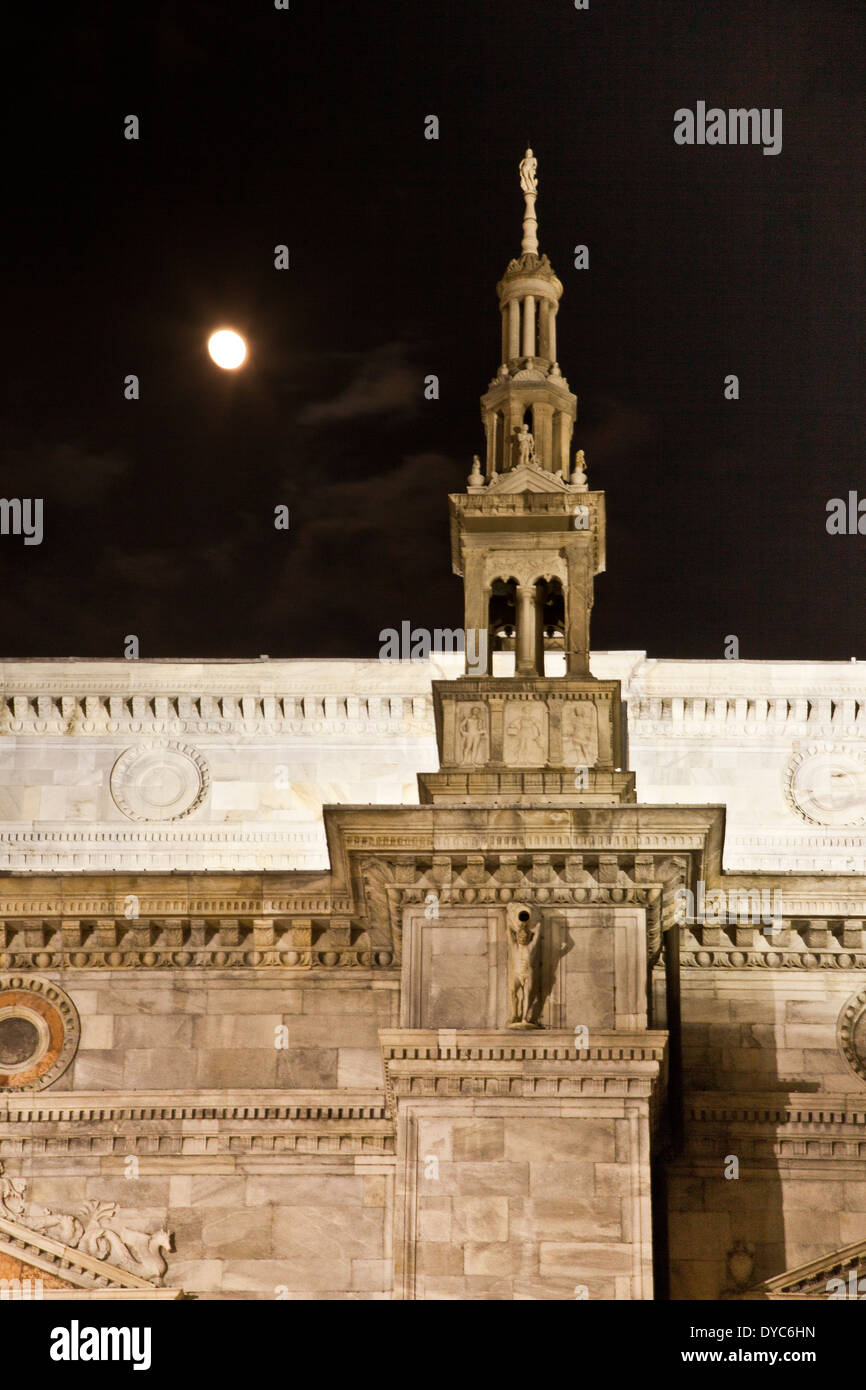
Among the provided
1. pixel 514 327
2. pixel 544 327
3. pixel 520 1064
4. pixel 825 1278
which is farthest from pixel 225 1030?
pixel 544 327

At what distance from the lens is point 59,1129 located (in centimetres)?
2578

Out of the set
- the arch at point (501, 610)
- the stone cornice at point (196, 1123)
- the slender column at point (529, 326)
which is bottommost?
the stone cornice at point (196, 1123)

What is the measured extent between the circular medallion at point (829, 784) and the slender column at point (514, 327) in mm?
15015

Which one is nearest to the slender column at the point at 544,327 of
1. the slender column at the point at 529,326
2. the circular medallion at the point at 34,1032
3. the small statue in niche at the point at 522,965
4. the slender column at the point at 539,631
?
the slender column at the point at 529,326

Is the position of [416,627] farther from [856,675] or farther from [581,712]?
[581,712]

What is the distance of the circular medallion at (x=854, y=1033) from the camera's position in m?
26.1

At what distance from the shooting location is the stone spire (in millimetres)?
29766

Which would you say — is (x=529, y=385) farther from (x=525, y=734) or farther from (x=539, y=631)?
(x=525, y=734)

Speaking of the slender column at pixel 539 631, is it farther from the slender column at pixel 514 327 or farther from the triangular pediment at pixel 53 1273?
the triangular pediment at pixel 53 1273

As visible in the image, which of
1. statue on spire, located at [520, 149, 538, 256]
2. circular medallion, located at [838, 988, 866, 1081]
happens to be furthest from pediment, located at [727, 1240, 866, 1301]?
statue on spire, located at [520, 149, 538, 256]

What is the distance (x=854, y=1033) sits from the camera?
86.2 ft

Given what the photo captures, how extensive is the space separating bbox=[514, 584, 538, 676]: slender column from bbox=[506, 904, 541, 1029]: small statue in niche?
4574 mm

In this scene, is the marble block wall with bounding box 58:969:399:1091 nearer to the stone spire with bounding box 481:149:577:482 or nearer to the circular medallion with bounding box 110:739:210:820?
the stone spire with bounding box 481:149:577:482

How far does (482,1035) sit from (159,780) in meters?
21.2
